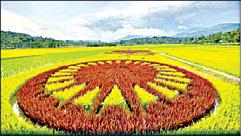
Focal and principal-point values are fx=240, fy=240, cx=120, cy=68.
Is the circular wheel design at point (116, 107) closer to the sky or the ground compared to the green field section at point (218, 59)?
closer to the ground

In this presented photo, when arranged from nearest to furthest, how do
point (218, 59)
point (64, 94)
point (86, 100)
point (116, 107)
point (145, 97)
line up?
point (116, 107) < point (86, 100) < point (145, 97) < point (64, 94) < point (218, 59)

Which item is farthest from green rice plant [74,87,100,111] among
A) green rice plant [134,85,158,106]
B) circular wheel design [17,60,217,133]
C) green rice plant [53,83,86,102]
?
green rice plant [134,85,158,106]

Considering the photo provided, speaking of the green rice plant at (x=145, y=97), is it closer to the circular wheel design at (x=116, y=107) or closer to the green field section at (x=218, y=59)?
the circular wheel design at (x=116, y=107)

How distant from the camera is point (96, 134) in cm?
483

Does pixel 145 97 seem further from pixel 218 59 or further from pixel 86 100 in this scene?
pixel 218 59

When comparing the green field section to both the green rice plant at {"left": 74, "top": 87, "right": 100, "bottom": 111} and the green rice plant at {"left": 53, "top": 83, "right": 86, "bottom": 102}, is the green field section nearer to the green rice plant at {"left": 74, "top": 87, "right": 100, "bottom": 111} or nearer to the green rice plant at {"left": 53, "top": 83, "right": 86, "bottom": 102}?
the green rice plant at {"left": 74, "top": 87, "right": 100, "bottom": 111}

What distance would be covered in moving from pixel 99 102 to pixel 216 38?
81.6m

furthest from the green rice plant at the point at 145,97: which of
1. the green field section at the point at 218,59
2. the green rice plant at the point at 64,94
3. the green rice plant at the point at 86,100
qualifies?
the green field section at the point at 218,59

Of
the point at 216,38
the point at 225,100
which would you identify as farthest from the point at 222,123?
the point at 216,38

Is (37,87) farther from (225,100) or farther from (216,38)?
(216,38)

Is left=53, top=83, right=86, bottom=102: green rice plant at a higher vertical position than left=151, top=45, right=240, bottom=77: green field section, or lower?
lower

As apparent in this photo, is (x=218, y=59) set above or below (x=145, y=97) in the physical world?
A: above

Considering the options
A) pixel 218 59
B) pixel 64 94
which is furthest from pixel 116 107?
pixel 218 59

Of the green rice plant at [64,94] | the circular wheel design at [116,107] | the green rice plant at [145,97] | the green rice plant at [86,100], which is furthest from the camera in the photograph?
the green rice plant at [64,94]
